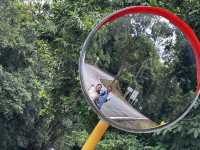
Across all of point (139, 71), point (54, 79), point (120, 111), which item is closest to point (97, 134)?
point (120, 111)

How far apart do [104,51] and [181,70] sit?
0.64ft

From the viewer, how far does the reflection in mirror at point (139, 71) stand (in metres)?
0.95

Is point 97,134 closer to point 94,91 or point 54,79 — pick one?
point 94,91

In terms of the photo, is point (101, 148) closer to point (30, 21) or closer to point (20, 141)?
point (30, 21)

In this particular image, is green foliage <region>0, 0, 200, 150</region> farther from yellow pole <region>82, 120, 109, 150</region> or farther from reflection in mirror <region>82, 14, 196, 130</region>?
yellow pole <region>82, 120, 109, 150</region>

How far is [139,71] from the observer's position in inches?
40.1

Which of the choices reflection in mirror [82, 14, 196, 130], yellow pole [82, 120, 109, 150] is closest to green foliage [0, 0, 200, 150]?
reflection in mirror [82, 14, 196, 130]

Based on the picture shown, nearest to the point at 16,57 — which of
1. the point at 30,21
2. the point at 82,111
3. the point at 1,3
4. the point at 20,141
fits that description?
the point at 30,21

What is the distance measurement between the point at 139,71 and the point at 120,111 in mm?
117

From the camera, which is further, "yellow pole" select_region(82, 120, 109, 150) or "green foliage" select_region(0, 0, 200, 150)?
"green foliage" select_region(0, 0, 200, 150)

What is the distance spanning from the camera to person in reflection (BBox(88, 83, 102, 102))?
93cm

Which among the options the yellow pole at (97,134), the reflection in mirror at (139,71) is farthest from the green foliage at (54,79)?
the yellow pole at (97,134)

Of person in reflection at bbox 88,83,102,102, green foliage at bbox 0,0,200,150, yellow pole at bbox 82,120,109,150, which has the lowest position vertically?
green foliage at bbox 0,0,200,150

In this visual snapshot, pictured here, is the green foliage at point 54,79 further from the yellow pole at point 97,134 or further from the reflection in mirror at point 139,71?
the yellow pole at point 97,134
